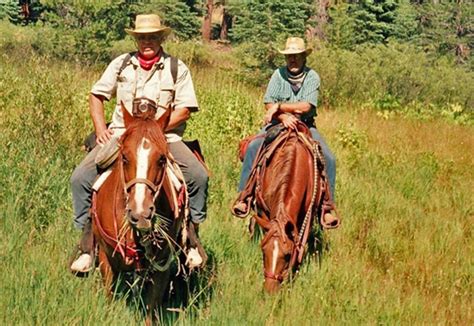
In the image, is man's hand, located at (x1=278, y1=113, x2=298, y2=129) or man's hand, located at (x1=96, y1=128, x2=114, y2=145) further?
man's hand, located at (x1=278, y1=113, x2=298, y2=129)

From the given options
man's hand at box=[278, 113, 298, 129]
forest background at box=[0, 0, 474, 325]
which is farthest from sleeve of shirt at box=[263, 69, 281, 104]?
forest background at box=[0, 0, 474, 325]

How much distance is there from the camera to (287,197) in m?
6.30

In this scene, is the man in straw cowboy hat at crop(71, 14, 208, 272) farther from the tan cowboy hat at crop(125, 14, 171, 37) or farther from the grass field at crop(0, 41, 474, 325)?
the grass field at crop(0, 41, 474, 325)

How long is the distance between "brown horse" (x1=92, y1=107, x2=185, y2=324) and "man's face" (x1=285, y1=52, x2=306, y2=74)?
332 centimetres

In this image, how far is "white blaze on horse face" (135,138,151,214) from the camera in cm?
407

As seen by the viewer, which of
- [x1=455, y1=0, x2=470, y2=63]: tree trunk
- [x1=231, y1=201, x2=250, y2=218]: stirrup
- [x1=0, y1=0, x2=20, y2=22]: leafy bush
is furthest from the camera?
[x1=455, y1=0, x2=470, y2=63]: tree trunk

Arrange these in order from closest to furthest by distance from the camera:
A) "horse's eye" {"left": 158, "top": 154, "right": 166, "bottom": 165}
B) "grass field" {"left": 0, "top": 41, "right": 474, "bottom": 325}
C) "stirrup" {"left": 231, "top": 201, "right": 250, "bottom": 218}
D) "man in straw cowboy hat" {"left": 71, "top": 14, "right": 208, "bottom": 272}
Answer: "horse's eye" {"left": 158, "top": 154, "right": 166, "bottom": 165} → "grass field" {"left": 0, "top": 41, "right": 474, "bottom": 325} → "man in straw cowboy hat" {"left": 71, "top": 14, "right": 208, "bottom": 272} → "stirrup" {"left": 231, "top": 201, "right": 250, "bottom": 218}

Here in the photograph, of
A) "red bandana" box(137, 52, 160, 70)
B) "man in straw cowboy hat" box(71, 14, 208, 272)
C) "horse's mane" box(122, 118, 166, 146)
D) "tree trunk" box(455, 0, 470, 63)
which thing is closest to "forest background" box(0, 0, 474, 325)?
"man in straw cowboy hat" box(71, 14, 208, 272)

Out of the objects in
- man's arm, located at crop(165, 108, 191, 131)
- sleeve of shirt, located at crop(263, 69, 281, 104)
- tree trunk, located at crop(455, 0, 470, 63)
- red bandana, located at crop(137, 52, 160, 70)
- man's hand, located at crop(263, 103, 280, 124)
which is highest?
red bandana, located at crop(137, 52, 160, 70)

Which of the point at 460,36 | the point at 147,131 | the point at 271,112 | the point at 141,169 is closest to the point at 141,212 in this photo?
the point at 141,169

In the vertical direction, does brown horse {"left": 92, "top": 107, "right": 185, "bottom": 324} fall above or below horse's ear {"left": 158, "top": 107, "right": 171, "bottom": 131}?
below

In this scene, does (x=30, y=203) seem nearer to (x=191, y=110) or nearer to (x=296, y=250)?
(x=191, y=110)

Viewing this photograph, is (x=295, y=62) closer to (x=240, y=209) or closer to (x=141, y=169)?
(x=240, y=209)

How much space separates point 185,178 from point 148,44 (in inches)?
48.6
